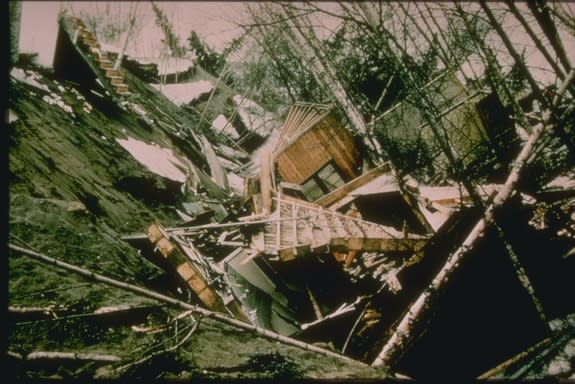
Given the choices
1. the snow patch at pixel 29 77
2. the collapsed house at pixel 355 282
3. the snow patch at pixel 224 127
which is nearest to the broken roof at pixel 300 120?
the collapsed house at pixel 355 282

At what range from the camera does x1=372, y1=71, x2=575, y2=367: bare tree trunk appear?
383 centimetres

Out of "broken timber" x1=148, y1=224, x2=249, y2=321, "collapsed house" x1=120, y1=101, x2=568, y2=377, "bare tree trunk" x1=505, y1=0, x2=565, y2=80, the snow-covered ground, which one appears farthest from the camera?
the snow-covered ground

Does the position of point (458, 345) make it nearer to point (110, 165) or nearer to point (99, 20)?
point (110, 165)

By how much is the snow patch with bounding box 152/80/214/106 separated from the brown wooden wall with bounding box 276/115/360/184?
560cm

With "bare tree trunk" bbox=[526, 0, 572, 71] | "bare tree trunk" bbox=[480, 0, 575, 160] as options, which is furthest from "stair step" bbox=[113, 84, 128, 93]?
"bare tree trunk" bbox=[526, 0, 572, 71]

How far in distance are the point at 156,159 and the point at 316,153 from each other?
3538 mm

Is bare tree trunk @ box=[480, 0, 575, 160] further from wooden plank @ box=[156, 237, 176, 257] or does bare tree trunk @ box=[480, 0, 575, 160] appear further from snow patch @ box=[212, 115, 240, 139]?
snow patch @ box=[212, 115, 240, 139]

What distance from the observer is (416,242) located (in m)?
5.08

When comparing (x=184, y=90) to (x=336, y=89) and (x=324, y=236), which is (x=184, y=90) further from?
(x=324, y=236)

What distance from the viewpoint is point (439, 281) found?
413 cm

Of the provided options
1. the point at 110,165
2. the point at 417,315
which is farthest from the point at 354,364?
the point at 110,165

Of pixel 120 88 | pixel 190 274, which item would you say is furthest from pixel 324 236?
pixel 120 88

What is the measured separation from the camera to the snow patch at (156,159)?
6438mm

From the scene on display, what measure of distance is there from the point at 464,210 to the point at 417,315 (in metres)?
1.54
